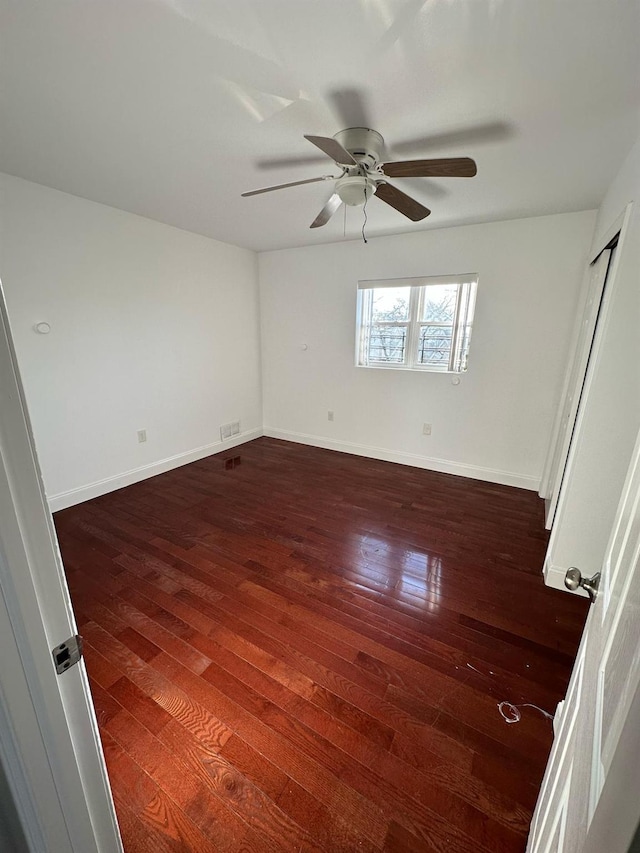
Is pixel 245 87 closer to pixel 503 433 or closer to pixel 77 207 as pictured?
pixel 77 207

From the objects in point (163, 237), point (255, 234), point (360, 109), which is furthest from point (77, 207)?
point (360, 109)

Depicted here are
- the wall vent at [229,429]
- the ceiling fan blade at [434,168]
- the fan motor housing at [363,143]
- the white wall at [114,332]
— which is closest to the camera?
the ceiling fan blade at [434,168]

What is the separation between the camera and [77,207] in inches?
105

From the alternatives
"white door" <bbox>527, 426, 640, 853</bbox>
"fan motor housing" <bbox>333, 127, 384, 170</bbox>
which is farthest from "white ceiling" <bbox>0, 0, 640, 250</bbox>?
"white door" <bbox>527, 426, 640, 853</bbox>

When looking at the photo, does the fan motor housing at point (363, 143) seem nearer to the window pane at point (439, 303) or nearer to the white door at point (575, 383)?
the white door at point (575, 383)

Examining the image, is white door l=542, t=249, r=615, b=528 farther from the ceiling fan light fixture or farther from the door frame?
the ceiling fan light fixture

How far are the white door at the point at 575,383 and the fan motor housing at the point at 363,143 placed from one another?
1.62m

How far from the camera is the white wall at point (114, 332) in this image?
2.55 meters

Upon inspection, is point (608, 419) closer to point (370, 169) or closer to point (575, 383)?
point (575, 383)

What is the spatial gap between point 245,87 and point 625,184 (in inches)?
79.3

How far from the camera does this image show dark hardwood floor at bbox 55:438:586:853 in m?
1.12

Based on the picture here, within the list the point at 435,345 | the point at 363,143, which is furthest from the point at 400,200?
the point at 435,345

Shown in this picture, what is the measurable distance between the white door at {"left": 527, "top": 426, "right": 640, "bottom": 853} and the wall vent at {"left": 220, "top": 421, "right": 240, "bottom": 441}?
3.97 meters

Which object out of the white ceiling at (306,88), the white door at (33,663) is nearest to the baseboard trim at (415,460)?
the white ceiling at (306,88)
